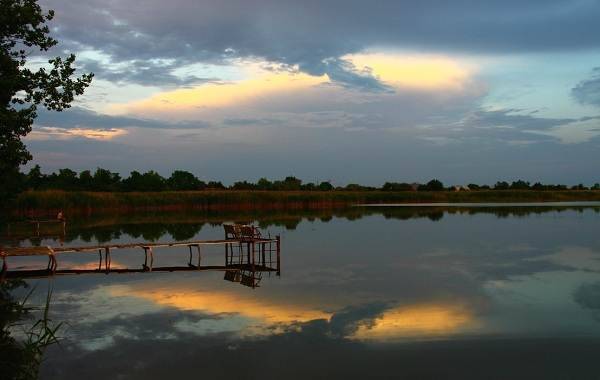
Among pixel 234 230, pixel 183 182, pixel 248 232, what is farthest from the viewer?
pixel 183 182

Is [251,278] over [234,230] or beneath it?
beneath

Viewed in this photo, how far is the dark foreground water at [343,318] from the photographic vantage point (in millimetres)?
9758

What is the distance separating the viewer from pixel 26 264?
74.0ft

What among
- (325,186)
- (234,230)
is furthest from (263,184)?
(234,230)

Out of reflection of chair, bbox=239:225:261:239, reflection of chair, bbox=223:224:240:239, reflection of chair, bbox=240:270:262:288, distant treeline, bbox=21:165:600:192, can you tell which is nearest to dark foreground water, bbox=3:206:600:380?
reflection of chair, bbox=240:270:262:288

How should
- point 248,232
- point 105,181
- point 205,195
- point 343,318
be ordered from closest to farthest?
point 343,318, point 248,232, point 205,195, point 105,181

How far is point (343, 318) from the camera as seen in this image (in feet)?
43.3

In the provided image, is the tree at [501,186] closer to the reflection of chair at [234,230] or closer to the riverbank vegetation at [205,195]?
the riverbank vegetation at [205,195]

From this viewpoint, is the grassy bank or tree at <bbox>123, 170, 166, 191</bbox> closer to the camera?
the grassy bank

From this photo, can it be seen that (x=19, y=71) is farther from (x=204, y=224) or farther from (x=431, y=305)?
(x=204, y=224)

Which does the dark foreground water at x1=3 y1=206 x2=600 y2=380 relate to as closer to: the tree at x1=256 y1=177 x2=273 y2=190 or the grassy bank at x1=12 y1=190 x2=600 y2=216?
the grassy bank at x1=12 y1=190 x2=600 y2=216

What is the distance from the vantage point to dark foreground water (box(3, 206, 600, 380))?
9758 millimetres

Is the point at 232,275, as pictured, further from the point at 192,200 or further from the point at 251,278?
the point at 192,200

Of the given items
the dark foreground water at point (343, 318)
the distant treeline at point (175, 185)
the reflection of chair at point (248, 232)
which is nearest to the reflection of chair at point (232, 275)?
the dark foreground water at point (343, 318)
